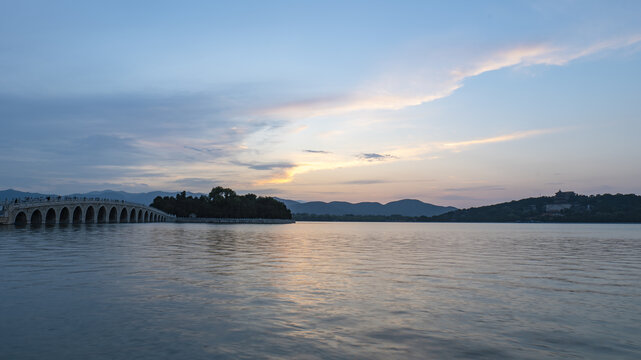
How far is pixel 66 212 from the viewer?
10250cm

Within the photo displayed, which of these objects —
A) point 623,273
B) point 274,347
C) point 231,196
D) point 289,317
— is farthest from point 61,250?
point 231,196

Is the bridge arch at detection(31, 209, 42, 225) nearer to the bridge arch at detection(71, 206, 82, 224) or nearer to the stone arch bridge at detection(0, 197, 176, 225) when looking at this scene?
the stone arch bridge at detection(0, 197, 176, 225)

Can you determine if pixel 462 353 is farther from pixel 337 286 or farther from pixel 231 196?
pixel 231 196

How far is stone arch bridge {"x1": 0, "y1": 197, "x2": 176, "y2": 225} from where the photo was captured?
69.5m

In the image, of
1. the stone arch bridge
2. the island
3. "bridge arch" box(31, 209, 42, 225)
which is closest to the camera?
the stone arch bridge

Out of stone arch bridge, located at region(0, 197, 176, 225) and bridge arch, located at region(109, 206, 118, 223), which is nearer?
stone arch bridge, located at region(0, 197, 176, 225)

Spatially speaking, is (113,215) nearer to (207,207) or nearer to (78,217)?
(78,217)

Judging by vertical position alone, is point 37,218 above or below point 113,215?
above

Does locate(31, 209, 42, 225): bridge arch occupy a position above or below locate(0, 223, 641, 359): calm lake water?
above

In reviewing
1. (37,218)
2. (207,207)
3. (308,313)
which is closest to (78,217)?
(37,218)

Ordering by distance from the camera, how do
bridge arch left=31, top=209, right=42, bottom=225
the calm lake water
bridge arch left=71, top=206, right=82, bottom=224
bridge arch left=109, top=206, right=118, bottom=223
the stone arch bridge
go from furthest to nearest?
1. bridge arch left=109, top=206, right=118, bottom=223
2. bridge arch left=71, top=206, right=82, bottom=224
3. bridge arch left=31, top=209, right=42, bottom=225
4. the stone arch bridge
5. the calm lake water

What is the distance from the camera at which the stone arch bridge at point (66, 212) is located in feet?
228

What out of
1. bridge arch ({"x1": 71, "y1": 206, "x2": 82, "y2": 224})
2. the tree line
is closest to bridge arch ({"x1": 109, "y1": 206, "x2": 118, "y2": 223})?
bridge arch ({"x1": 71, "y1": 206, "x2": 82, "y2": 224})

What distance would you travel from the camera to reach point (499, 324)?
42.8 feet
